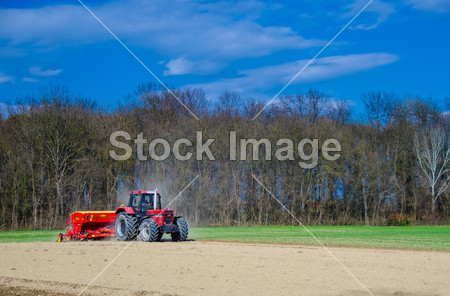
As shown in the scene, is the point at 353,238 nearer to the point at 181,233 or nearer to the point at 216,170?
the point at 181,233

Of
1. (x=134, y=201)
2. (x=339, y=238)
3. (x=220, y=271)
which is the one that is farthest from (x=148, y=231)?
(x=339, y=238)

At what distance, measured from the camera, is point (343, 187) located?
54.5 metres

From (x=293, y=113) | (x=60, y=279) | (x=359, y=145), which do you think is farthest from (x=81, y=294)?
(x=293, y=113)

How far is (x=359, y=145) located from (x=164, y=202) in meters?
21.7

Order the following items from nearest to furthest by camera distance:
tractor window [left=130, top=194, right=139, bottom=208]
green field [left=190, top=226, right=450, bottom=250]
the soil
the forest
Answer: the soil, green field [left=190, top=226, right=450, bottom=250], tractor window [left=130, top=194, right=139, bottom=208], the forest

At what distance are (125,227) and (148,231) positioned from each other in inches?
67.9

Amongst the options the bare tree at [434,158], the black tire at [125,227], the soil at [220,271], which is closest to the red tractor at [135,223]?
the black tire at [125,227]

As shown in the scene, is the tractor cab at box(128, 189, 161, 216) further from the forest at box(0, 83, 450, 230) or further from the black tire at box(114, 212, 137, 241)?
the forest at box(0, 83, 450, 230)

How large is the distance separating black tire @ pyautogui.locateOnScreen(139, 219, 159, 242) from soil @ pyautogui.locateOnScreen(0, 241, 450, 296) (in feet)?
7.68

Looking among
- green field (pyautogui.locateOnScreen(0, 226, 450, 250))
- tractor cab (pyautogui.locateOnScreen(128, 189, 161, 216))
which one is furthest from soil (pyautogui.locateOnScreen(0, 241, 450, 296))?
tractor cab (pyautogui.locateOnScreen(128, 189, 161, 216))

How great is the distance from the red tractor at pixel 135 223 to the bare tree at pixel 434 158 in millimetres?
38310

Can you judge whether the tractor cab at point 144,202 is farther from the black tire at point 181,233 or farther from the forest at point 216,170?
the forest at point 216,170

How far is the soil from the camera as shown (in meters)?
11.2

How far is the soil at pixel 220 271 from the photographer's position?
11.2 m
